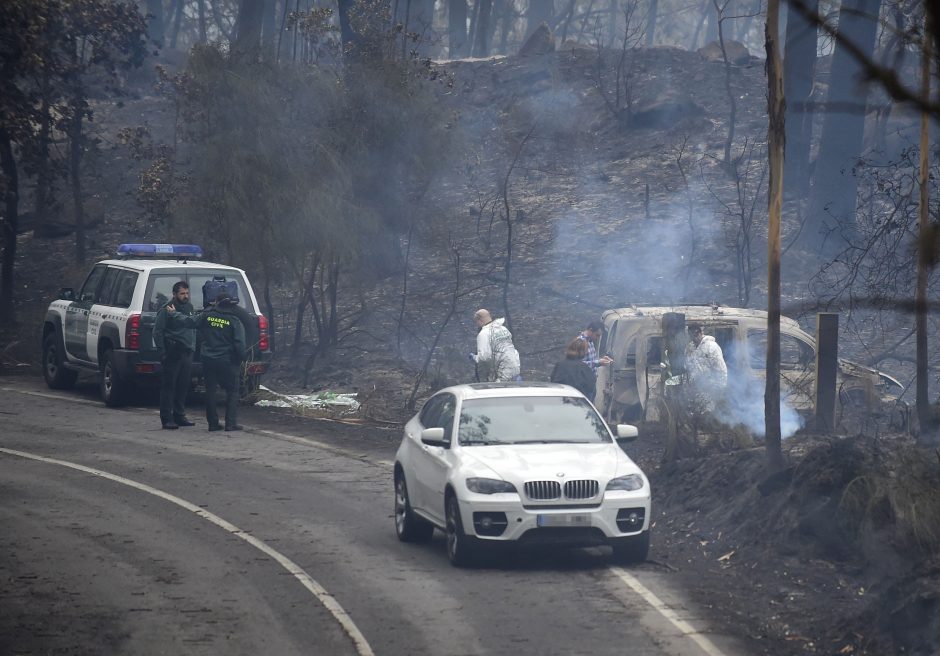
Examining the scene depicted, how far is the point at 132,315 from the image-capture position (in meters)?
18.9

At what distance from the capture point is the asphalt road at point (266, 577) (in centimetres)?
823

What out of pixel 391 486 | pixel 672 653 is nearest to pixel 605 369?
pixel 391 486

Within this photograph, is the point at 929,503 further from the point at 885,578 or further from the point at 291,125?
the point at 291,125

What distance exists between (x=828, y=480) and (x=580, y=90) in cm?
2909

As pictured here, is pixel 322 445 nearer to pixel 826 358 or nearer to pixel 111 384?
pixel 111 384

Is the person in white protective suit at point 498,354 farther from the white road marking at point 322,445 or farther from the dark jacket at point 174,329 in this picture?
the dark jacket at point 174,329

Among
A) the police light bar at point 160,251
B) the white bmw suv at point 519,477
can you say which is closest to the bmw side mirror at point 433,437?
the white bmw suv at point 519,477

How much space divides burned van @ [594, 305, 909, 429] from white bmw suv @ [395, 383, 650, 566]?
16.4 ft

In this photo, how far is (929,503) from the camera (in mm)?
9414

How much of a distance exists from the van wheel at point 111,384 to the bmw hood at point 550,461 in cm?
1024

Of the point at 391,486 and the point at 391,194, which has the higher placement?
the point at 391,194

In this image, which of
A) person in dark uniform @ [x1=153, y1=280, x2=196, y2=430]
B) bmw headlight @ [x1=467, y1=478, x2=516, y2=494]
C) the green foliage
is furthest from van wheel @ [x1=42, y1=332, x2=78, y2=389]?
bmw headlight @ [x1=467, y1=478, x2=516, y2=494]

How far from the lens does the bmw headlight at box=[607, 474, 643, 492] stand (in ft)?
34.0

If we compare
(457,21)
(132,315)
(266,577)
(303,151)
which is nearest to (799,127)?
(303,151)
